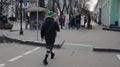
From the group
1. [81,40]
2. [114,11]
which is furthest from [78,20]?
[81,40]

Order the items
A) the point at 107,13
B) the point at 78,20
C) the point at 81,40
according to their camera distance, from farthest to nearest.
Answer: the point at 107,13 → the point at 78,20 → the point at 81,40

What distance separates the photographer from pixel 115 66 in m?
12.1

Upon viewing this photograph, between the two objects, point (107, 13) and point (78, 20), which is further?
point (107, 13)

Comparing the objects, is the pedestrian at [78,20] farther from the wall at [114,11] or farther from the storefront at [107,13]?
the storefront at [107,13]

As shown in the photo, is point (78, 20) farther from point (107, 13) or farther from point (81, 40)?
point (81, 40)

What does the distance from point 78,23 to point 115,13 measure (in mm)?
6279

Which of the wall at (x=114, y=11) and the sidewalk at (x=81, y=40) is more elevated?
the wall at (x=114, y=11)

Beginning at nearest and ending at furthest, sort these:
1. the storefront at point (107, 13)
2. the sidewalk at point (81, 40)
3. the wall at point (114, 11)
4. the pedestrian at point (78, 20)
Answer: the sidewalk at point (81, 40)
the pedestrian at point (78, 20)
the wall at point (114, 11)
the storefront at point (107, 13)

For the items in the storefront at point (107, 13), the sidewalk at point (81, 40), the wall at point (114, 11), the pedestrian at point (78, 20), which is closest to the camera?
the sidewalk at point (81, 40)

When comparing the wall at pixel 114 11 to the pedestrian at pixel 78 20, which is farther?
the wall at pixel 114 11

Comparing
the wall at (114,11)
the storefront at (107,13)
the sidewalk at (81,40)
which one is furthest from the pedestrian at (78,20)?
the sidewalk at (81,40)

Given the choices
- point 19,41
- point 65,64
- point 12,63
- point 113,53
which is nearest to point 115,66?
point 65,64

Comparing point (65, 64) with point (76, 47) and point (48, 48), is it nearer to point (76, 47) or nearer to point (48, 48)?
point (48, 48)

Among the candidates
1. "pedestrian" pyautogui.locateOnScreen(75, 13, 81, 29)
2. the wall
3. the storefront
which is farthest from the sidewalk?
the storefront
